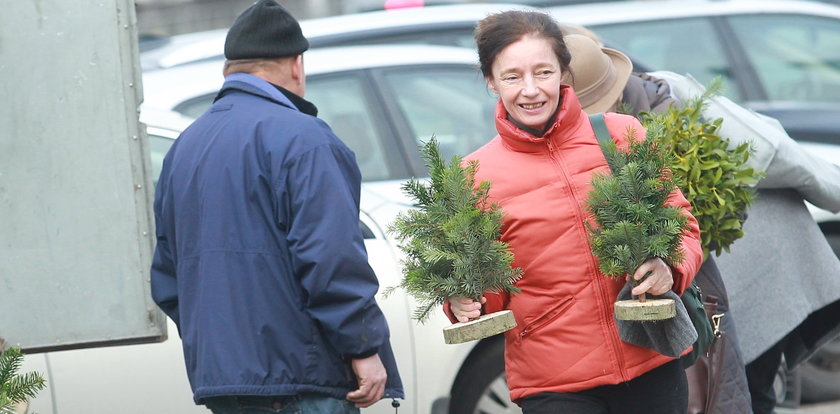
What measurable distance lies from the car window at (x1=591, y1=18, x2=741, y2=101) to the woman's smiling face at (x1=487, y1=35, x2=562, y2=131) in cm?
541

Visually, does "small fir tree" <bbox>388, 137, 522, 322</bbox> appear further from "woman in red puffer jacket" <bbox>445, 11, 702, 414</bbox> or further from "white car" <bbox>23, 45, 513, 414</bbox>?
"white car" <bbox>23, 45, 513, 414</bbox>

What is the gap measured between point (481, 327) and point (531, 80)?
0.67 m

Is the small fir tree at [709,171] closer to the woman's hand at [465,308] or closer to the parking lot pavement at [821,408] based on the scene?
the woman's hand at [465,308]

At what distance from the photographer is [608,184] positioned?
3100 millimetres

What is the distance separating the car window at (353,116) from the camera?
5.89 metres

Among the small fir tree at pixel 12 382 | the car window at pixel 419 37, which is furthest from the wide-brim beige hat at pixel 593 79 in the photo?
the car window at pixel 419 37

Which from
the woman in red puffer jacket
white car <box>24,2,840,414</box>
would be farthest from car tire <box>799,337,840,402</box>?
the woman in red puffer jacket

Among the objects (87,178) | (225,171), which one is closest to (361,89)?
(87,178)

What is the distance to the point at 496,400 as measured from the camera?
5055 millimetres

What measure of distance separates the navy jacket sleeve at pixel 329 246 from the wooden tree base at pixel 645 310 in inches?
25.1

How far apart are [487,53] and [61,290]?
1.50 meters

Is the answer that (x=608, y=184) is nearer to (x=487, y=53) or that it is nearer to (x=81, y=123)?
(x=487, y=53)

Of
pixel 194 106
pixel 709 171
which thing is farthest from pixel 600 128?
pixel 194 106

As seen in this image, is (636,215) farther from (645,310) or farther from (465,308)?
(465,308)
